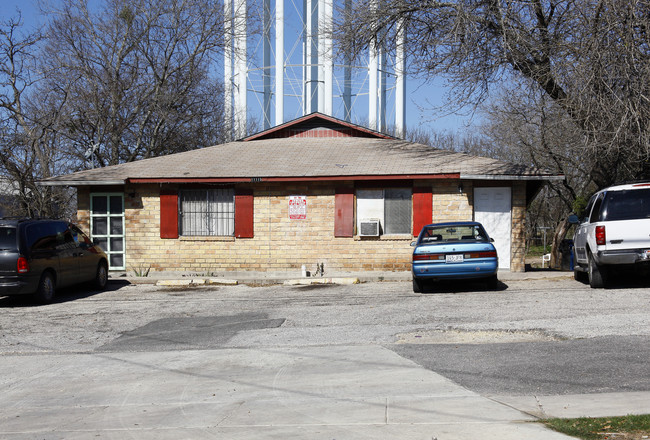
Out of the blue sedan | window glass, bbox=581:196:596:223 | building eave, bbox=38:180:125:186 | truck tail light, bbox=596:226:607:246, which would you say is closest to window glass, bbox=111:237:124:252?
building eave, bbox=38:180:125:186

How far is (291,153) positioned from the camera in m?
21.0

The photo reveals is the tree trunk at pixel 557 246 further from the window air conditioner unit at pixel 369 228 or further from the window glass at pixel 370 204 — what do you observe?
the window air conditioner unit at pixel 369 228

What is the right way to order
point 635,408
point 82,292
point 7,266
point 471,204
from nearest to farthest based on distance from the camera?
point 635,408 → point 7,266 → point 82,292 → point 471,204

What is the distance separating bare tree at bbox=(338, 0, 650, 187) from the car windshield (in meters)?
3.29

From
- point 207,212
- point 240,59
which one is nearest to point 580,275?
point 207,212

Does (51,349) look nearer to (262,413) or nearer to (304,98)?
(262,413)

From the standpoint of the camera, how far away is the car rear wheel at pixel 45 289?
13.5 m

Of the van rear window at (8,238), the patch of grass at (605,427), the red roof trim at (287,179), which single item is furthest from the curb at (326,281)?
the patch of grass at (605,427)

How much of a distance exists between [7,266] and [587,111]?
12.9 meters

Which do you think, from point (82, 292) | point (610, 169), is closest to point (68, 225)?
point (82, 292)

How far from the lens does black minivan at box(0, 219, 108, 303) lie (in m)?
13.0

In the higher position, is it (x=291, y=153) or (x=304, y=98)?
(x=304, y=98)

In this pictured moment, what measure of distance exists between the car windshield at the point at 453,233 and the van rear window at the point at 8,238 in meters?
8.34

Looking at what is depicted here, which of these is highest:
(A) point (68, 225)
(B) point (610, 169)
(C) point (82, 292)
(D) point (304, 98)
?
(D) point (304, 98)
